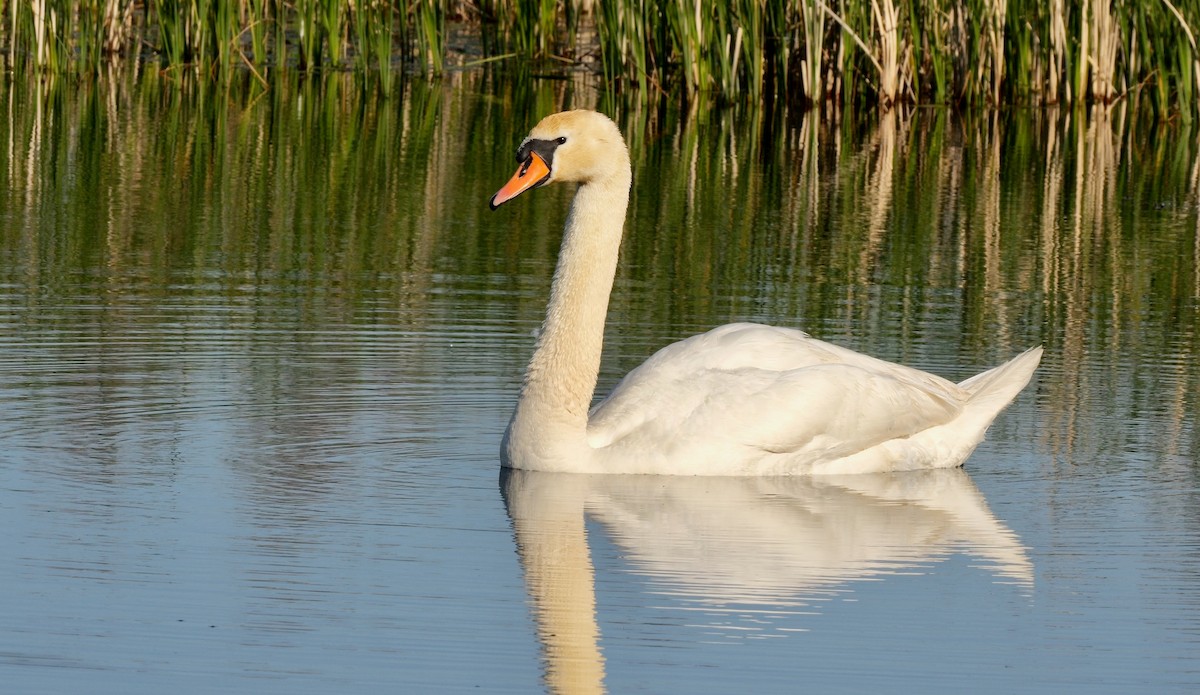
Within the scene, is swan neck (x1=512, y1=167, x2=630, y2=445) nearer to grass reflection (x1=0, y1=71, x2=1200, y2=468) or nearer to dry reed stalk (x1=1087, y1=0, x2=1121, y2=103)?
grass reflection (x1=0, y1=71, x2=1200, y2=468)

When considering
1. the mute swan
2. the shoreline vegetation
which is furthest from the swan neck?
the shoreline vegetation

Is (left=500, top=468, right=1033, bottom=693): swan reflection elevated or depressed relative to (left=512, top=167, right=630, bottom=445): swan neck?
depressed

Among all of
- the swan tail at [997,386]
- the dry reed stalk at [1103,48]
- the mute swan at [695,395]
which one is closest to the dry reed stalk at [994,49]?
the dry reed stalk at [1103,48]

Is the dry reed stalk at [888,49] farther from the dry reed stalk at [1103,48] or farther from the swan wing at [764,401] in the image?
the swan wing at [764,401]

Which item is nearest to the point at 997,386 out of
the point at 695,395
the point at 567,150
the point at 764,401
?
the point at 764,401

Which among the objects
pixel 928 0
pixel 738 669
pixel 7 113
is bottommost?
pixel 738 669

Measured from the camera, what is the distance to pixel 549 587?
674 centimetres

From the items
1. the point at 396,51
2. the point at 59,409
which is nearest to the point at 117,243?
the point at 59,409

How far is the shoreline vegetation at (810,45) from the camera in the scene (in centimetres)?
2384

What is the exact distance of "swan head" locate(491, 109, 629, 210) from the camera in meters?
8.63

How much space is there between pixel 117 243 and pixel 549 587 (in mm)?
Result: 8342

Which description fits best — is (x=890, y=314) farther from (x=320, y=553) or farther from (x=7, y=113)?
(x=7, y=113)

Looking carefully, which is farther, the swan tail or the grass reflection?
the grass reflection

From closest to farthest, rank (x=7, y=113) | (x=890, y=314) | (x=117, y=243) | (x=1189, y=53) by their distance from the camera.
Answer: (x=890, y=314) < (x=117, y=243) < (x=7, y=113) < (x=1189, y=53)
